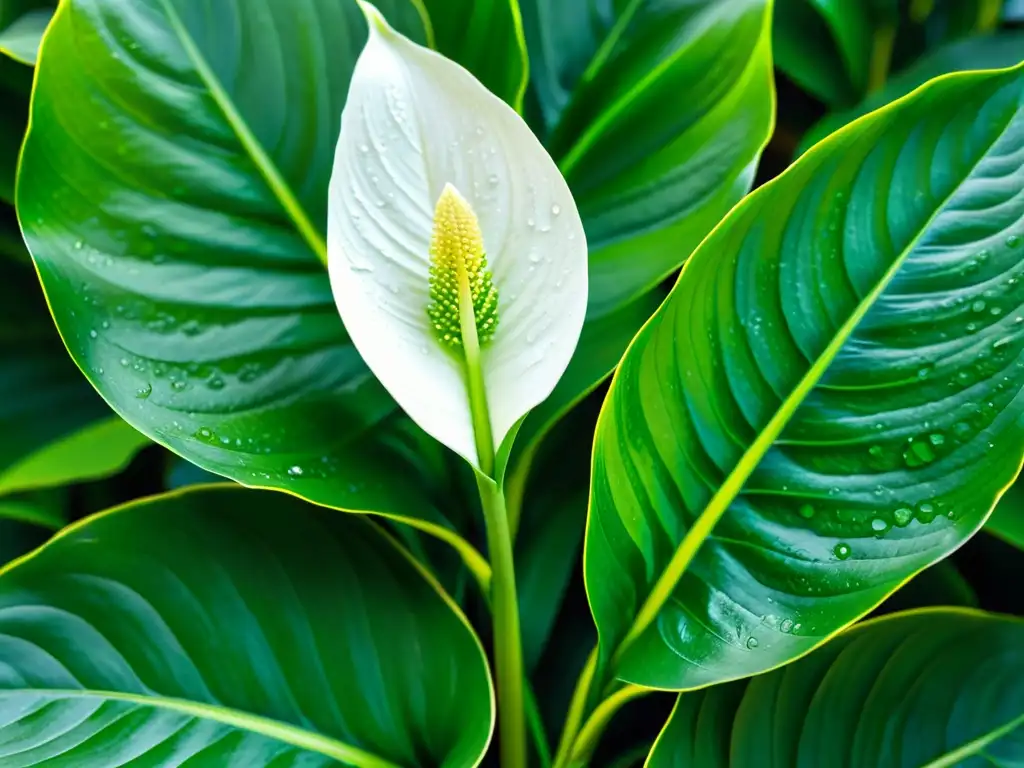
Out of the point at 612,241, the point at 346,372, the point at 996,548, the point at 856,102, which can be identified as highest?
the point at 856,102

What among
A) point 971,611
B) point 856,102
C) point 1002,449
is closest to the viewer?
point 1002,449

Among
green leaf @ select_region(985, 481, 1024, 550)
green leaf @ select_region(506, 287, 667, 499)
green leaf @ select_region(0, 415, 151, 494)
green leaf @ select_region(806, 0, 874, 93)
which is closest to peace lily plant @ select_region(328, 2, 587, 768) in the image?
green leaf @ select_region(506, 287, 667, 499)

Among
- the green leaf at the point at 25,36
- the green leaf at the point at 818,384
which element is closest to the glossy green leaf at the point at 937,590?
the green leaf at the point at 818,384

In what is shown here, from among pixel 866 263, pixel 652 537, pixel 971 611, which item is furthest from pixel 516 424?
pixel 971 611

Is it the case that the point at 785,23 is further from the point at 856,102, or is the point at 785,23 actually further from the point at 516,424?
the point at 516,424

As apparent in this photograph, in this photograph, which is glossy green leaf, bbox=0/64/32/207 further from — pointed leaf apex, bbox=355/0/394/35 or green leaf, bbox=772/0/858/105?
green leaf, bbox=772/0/858/105

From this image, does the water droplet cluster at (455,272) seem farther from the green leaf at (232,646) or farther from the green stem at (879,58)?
the green stem at (879,58)

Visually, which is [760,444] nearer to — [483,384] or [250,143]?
[483,384]

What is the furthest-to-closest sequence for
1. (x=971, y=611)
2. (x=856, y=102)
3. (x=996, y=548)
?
(x=856, y=102), (x=996, y=548), (x=971, y=611)
